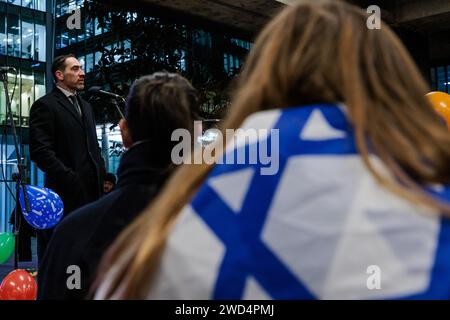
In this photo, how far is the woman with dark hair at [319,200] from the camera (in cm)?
63

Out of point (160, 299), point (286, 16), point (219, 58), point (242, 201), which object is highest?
point (219, 58)

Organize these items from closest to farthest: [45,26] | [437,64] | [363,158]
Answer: [363,158]
[437,64]
[45,26]

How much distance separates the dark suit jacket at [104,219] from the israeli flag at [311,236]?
58cm

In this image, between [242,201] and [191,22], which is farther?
[191,22]

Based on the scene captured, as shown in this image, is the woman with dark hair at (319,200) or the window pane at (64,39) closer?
the woman with dark hair at (319,200)

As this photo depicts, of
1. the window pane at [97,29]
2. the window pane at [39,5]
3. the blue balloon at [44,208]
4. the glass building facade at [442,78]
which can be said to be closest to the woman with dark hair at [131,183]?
the blue balloon at [44,208]

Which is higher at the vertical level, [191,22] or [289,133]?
[191,22]

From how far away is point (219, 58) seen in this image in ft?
24.2

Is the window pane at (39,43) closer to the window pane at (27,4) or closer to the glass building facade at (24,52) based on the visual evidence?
the glass building facade at (24,52)

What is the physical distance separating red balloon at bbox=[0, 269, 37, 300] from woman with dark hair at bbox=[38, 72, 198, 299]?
1.93 metres

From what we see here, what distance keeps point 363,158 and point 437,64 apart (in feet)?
32.7

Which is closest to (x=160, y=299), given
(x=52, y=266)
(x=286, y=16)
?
(x=286, y=16)

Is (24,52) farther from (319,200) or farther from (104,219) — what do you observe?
(319,200)
